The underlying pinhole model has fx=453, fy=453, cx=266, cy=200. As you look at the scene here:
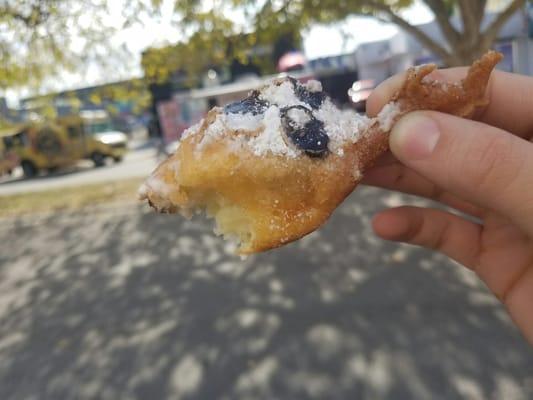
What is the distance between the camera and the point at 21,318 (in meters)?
4.68

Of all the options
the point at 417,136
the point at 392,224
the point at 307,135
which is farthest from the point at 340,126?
the point at 392,224

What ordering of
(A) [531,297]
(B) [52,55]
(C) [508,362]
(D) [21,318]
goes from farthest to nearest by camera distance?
1. (B) [52,55]
2. (D) [21,318]
3. (C) [508,362]
4. (A) [531,297]

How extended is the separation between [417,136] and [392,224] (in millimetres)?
1004

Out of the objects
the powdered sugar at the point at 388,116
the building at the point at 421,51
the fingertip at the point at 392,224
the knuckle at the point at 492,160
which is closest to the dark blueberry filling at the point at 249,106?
the powdered sugar at the point at 388,116

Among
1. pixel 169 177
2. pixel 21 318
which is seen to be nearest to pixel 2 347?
pixel 21 318

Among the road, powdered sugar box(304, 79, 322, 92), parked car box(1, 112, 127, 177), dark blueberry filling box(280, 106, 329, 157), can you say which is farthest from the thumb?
parked car box(1, 112, 127, 177)

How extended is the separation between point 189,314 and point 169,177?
3.03 m

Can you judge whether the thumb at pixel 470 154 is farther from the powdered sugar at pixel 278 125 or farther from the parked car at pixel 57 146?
the parked car at pixel 57 146

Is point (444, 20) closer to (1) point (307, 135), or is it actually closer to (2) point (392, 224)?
(2) point (392, 224)

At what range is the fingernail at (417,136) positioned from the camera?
1.38 meters

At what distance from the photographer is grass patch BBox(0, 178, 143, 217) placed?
9766 millimetres

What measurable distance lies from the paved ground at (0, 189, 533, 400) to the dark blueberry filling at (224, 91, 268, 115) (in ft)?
7.27

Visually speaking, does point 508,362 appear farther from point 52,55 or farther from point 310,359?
point 52,55

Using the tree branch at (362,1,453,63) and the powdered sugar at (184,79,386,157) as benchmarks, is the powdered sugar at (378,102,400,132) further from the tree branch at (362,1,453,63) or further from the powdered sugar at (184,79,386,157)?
the tree branch at (362,1,453,63)
